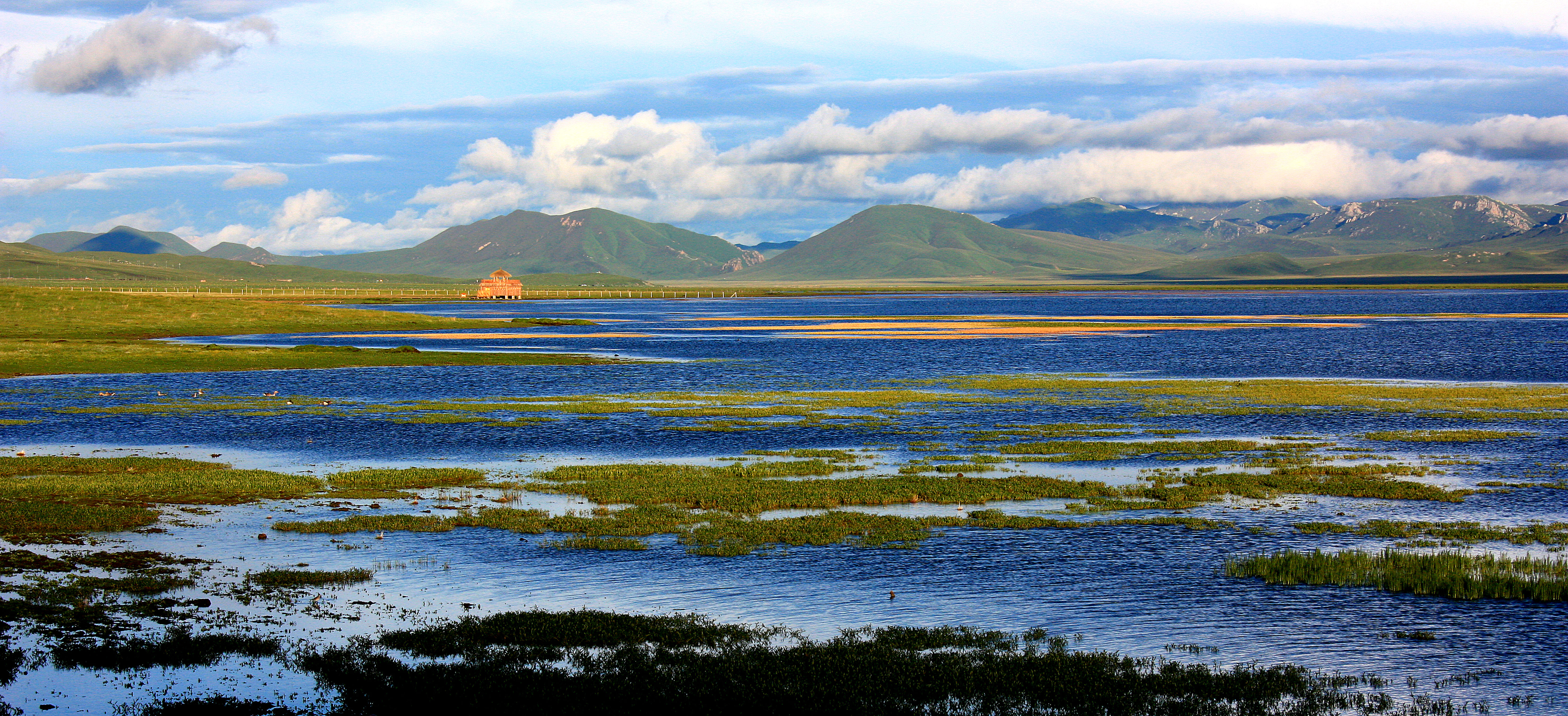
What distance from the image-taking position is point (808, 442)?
42188 mm

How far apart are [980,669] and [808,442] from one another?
25117 millimetres

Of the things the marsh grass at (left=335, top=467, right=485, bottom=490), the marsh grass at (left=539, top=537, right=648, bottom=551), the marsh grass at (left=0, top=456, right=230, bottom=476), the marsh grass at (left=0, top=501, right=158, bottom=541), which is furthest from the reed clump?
the marsh grass at (left=0, top=456, right=230, bottom=476)

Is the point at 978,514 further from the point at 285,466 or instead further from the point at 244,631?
the point at 285,466

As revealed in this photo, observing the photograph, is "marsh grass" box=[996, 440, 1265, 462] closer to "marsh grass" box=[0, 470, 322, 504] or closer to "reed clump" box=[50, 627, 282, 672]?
"marsh grass" box=[0, 470, 322, 504]

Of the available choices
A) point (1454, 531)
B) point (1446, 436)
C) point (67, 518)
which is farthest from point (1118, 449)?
point (67, 518)

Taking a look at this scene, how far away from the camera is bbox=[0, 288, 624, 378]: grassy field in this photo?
245 ft

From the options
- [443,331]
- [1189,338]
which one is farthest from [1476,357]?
[443,331]

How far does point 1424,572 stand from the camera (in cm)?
2242

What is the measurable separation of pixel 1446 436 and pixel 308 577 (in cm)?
3855

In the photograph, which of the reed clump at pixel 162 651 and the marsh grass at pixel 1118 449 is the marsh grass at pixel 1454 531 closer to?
the marsh grass at pixel 1118 449

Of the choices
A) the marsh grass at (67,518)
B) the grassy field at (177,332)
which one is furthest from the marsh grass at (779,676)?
the grassy field at (177,332)

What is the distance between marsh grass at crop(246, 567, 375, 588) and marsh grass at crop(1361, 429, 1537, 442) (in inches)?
1385

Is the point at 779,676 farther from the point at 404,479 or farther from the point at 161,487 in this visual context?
the point at 161,487

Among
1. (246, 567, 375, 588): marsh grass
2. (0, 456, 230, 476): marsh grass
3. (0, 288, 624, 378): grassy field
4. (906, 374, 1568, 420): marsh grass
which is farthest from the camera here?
(0, 288, 624, 378): grassy field
